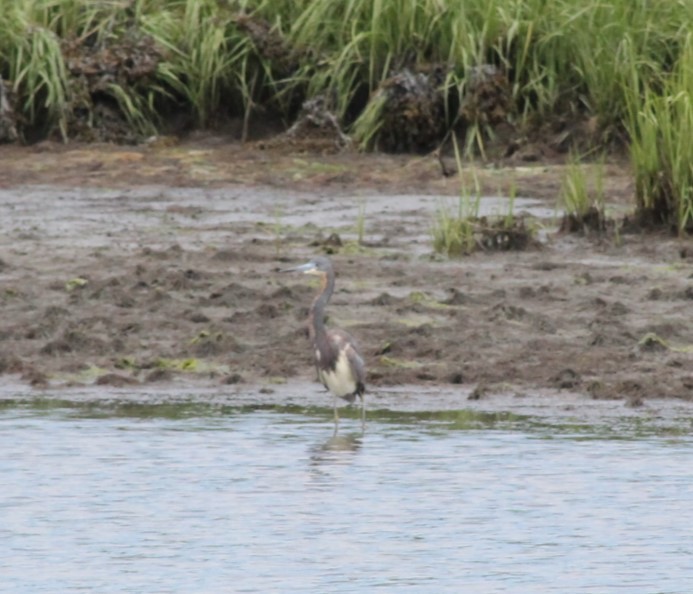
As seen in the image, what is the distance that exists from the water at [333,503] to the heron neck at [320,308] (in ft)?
1.27

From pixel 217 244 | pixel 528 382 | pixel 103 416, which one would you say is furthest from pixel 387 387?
pixel 217 244

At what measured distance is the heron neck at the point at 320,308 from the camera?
30.8 ft

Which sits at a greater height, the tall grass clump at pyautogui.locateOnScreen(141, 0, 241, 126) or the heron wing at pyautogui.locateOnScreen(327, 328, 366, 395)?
the tall grass clump at pyautogui.locateOnScreen(141, 0, 241, 126)

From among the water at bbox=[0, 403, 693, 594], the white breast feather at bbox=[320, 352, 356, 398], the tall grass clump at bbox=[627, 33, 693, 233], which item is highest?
the tall grass clump at bbox=[627, 33, 693, 233]

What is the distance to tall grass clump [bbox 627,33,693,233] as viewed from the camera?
11.8 meters

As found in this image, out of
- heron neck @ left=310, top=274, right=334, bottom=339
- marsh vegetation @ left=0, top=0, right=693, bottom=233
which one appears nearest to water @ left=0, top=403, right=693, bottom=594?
heron neck @ left=310, top=274, right=334, bottom=339

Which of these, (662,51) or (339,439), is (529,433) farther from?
(662,51)

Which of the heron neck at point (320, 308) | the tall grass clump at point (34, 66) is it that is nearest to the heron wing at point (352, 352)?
the heron neck at point (320, 308)

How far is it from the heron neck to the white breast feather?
38cm

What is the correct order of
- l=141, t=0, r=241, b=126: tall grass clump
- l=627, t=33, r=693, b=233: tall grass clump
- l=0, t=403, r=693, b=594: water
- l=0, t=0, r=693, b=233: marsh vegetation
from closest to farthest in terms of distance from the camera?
1. l=0, t=403, r=693, b=594: water
2. l=627, t=33, r=693, b=233: tall grass clump
3. l=0, t=0, r=693, b=233: marsh vegetation
4. l=141, t=0, r=241, b=126: tall grass clump

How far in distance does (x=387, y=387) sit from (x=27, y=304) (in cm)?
231

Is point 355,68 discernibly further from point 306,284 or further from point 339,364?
point 339,364

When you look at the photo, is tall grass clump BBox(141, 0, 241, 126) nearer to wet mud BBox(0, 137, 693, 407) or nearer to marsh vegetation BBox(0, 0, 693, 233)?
marsh vegetation BBox(0, 0, 693, 233)

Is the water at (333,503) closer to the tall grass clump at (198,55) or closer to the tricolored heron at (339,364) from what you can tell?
the tricolored heron at (339,364)
